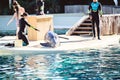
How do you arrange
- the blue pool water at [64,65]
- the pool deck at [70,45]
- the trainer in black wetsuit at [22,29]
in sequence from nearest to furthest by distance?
the blue pool water at [64,65]
the pool deck at [70,45]
the trainer in black wetsuit at [22,29]

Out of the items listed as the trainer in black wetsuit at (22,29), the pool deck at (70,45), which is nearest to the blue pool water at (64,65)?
the pool deck at (70,45)

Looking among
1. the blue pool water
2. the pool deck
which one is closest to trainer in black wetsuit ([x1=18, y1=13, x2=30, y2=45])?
the pool deck

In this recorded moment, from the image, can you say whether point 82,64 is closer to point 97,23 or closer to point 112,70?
point 112,70

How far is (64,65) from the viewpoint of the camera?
1573cm

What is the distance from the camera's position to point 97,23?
21.9 meters

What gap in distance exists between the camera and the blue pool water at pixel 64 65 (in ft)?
45.0

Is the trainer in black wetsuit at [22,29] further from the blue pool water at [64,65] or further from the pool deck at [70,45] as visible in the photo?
the blue pool water at [64,65]

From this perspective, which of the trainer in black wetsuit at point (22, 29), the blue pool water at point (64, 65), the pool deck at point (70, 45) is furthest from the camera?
the trainer in black wetsuit at point (22, 29)

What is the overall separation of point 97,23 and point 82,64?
6.31m

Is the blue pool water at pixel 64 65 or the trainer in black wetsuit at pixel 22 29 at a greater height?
the trainer in black wetsuit at pixel 22 29

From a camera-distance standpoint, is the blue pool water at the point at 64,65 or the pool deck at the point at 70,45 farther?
the pool deck at the point at 70,45

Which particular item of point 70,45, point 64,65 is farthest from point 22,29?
point 64,65

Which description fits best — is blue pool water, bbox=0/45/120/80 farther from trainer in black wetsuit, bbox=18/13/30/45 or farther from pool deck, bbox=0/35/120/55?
trainer in black wetsuit, bbox=18/13/30/45

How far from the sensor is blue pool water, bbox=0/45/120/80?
13.7 metres
